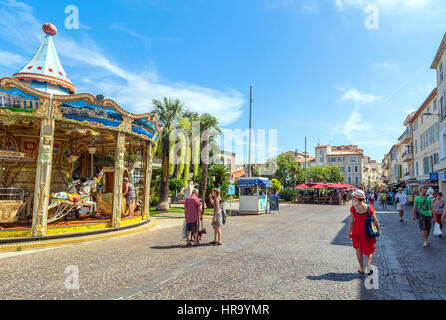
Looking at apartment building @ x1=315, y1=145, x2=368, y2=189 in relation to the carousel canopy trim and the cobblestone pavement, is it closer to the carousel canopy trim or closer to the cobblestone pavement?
the cobblestone pavement

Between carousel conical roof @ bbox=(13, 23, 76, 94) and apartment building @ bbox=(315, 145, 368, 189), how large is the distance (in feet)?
248

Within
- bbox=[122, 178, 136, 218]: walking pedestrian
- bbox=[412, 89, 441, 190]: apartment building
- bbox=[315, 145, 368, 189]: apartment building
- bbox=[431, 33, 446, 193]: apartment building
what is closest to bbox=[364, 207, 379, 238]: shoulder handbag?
bbox=[122, 178, 136, 218]: walking pedestrian

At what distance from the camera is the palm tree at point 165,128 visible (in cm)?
2103

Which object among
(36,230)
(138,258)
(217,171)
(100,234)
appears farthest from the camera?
(217,171)

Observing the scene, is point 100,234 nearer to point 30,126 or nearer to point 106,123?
point 106,123

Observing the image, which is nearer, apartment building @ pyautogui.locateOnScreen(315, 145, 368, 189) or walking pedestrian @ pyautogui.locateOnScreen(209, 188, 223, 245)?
walking pedestrian @ pyautogui.locateOnScreen(209, 188, 223, 245)

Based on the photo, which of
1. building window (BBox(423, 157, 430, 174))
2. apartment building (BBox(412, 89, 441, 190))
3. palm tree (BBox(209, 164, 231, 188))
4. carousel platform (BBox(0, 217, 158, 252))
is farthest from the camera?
building window (BBox(423, 157, 430, 174))

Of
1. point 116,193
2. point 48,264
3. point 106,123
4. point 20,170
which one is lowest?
point 48,264

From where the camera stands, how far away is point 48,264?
6.30 meters

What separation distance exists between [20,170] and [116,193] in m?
Answer: 4.61

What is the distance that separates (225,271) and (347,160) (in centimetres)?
8068

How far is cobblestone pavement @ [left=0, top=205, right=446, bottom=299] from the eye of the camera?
14.8 ft
